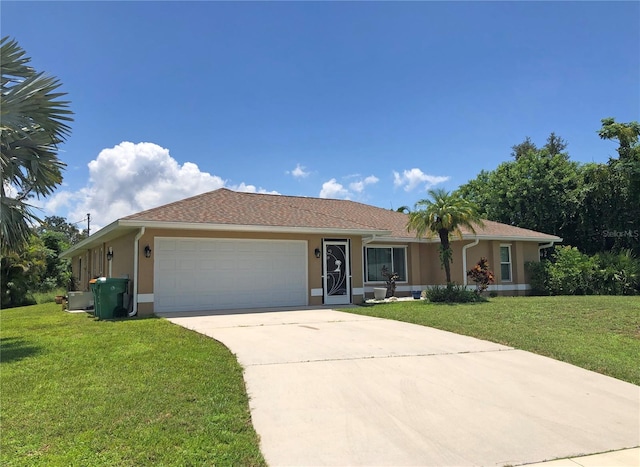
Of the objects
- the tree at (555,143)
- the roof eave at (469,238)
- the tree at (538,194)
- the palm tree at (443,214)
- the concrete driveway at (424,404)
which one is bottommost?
the concrete driveway at (424,404)

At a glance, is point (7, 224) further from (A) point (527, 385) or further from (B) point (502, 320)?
(B) point (502, 320)

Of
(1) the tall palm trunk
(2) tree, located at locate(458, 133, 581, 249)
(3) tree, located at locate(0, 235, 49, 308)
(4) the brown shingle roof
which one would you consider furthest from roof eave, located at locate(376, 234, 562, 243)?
(3) tree, located at locate(0, 235, 49, 308)

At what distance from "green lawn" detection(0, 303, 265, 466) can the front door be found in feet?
25.8

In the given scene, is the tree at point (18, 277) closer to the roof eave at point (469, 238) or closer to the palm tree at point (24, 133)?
the palm tree at point (24, 133)

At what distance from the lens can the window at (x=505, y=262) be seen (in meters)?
20.7

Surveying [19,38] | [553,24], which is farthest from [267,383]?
[553,24]

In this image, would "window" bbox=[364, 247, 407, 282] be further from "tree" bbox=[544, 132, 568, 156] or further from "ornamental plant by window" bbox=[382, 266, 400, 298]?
"tree" bbox=[544, 132, 568, 156]

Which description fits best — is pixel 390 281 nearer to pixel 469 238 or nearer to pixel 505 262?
pixel 469 238

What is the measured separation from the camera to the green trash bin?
12.5 meters

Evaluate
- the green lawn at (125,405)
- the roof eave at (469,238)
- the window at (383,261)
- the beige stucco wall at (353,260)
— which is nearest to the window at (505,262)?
the beige stucco wall at (353,260)

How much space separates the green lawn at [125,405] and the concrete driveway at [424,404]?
1.15 feet

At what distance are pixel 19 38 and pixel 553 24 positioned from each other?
12.8m

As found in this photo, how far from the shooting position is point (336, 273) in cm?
1577

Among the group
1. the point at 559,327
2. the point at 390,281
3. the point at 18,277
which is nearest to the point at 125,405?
the point at 559,327
